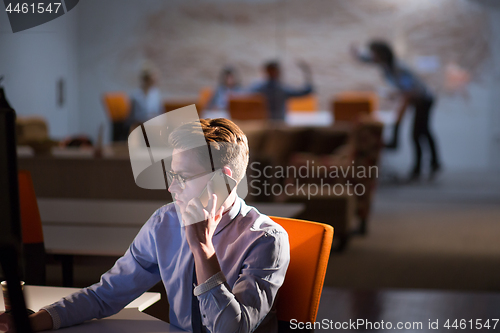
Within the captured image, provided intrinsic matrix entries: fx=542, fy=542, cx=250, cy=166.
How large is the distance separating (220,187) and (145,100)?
4.50 meters

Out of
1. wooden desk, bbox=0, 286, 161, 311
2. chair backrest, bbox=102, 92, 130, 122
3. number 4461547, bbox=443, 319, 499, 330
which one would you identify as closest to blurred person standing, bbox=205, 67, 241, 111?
chair backrest, bbox=102, 92, 130, 122

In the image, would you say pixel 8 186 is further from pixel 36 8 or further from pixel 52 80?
pixel 52 80

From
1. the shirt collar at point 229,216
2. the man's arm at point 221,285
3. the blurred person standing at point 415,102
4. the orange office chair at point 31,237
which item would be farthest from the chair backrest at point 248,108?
the man's arm at point 221,285

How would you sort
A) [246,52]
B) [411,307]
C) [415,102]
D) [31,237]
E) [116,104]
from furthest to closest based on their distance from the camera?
[116,104] < [246,52] < [415,102] < [411,307] < [31,237]

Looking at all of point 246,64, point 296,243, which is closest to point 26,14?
point 296,243

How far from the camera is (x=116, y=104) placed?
5.52m

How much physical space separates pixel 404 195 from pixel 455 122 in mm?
785

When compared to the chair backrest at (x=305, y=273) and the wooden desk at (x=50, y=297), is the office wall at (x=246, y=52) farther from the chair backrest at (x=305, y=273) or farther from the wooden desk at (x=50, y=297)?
the chair backrest at (x=305, y=273)

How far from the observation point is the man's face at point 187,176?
110 centimetres

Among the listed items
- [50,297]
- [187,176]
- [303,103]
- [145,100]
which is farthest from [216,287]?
[145,100]

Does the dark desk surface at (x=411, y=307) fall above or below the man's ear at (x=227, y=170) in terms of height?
below

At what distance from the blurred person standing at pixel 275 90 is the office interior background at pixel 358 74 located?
81mm

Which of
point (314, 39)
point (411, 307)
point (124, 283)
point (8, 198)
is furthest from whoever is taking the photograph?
point (314, 39)

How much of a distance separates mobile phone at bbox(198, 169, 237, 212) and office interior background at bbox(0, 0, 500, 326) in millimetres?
2826
